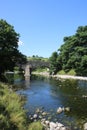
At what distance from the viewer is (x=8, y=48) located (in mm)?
71312

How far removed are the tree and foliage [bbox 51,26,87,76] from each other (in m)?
24.2

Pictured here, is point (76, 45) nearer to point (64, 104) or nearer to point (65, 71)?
point (65, 71)

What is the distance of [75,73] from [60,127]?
80576mm

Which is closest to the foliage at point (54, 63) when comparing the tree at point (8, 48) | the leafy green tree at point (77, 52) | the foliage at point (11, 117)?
the leafy green tree at point (77, 52)

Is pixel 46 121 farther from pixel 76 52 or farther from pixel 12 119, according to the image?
pixel 76 52

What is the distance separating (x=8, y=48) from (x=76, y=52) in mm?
32351

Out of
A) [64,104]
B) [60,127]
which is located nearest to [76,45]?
[64,104]

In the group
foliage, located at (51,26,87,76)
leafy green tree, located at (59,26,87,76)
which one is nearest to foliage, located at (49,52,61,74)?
foliage, located at (51,26,87,76)

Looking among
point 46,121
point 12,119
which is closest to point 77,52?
point 46,121

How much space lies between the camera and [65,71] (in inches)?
4375

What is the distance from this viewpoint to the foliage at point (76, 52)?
94312 mm

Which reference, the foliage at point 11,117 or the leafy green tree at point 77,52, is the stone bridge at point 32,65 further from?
the foliage at point 11,117

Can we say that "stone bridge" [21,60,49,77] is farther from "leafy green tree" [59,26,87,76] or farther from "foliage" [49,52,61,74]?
"leafy green tree" [59,26,87,76]

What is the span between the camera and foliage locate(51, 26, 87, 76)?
309 feet
